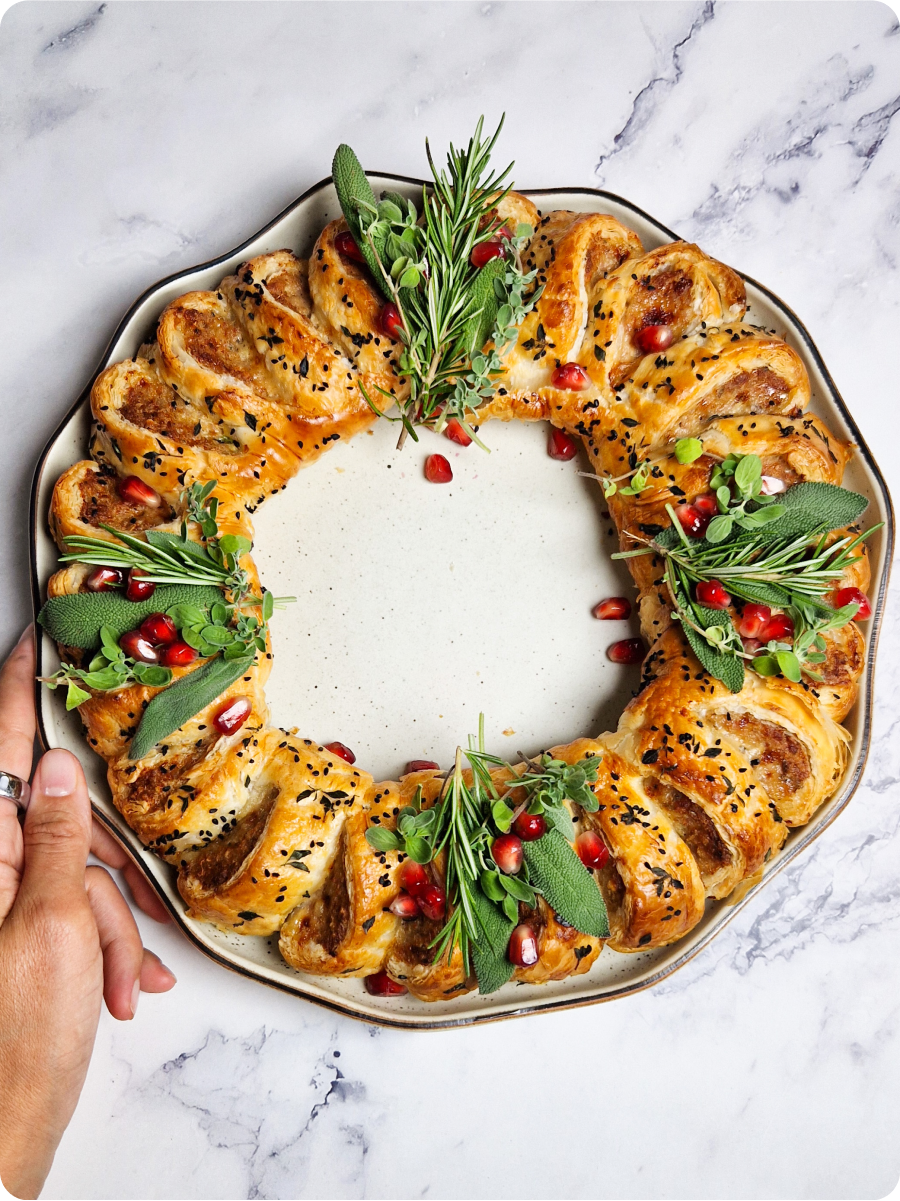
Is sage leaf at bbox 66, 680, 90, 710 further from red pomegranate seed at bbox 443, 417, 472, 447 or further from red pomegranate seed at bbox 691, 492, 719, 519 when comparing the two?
red pomegranate seed at bbox 691, 492, 719, 519

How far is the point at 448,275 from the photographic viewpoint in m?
2.89

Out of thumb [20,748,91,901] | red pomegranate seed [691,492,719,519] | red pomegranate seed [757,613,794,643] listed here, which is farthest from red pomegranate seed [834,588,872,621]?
thumb [20,748,91,901]

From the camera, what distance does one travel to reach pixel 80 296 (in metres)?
3.52

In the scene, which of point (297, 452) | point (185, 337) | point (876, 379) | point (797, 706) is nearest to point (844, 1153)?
point (797, 706)

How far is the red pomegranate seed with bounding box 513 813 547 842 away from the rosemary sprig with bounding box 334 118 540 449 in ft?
4.22

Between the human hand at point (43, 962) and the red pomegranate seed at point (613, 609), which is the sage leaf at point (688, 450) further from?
the human hand at point (43, 962)

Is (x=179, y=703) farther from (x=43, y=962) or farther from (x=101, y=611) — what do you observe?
(x=43, y=962)

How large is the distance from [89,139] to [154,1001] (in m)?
3.51

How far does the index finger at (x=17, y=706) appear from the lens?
10.4ft

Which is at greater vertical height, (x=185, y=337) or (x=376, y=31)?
(x=376, y=31)

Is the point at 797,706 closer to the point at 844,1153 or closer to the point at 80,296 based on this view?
the point at 844,1153

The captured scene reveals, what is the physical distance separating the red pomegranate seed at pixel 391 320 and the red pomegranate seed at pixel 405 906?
196 centimetres

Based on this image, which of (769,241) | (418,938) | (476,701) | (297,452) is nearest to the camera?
(418,938)

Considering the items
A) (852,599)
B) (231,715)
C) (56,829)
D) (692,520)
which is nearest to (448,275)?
(692,520)
